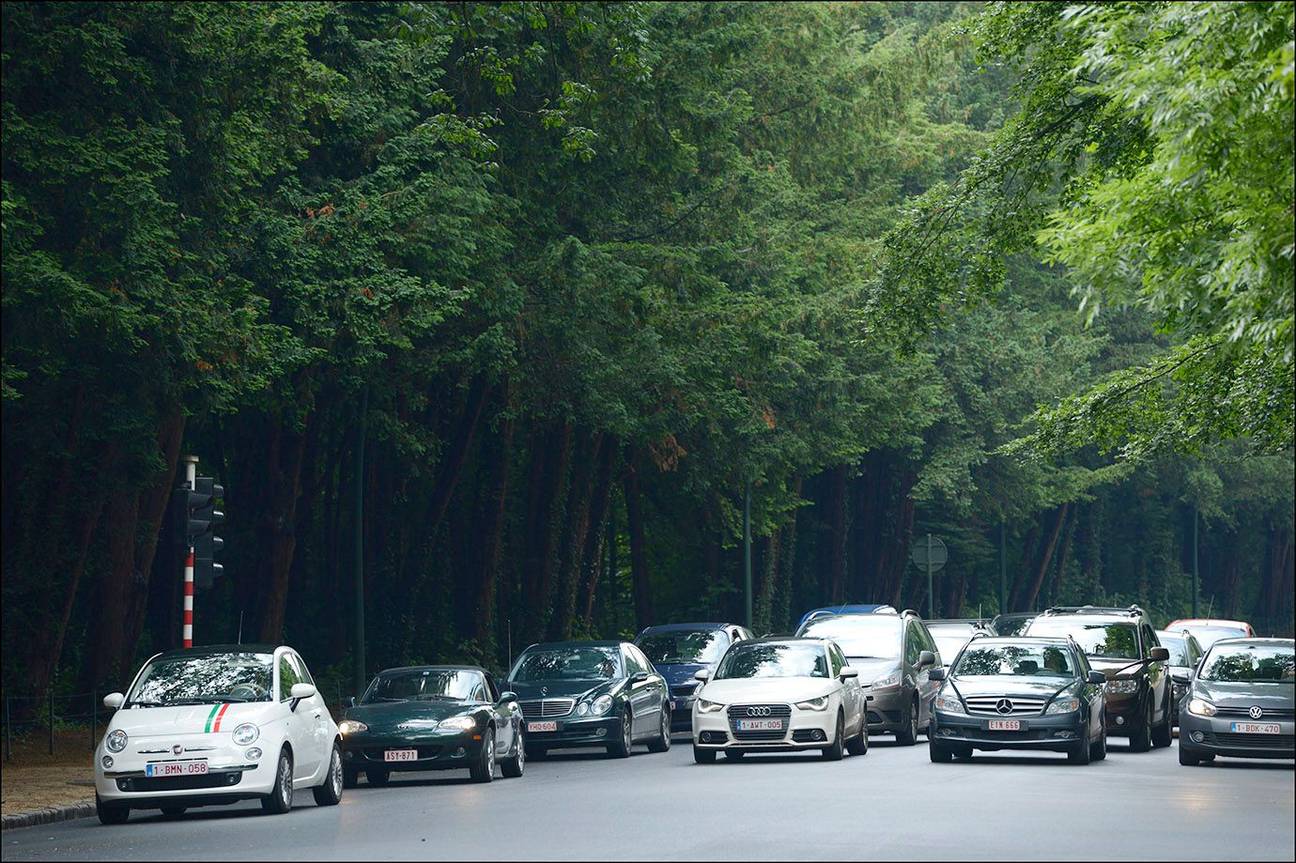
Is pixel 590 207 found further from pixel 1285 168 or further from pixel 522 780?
pixel 1285 168

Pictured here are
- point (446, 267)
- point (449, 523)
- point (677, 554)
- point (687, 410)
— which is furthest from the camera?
point (677, 554)

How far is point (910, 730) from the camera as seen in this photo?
100ft

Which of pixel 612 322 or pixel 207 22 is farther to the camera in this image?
pixel 612 322

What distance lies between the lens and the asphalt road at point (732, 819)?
48.7 feet

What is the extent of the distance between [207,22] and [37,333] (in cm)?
443

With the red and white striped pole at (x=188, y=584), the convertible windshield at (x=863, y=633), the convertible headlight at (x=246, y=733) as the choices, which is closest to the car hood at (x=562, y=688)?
the convertible windshield at (x=863, y=633)

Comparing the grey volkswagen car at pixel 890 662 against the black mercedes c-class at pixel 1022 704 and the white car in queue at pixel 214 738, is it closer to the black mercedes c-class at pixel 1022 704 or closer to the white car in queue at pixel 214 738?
the black mercedes c-class at pixel 1022 704

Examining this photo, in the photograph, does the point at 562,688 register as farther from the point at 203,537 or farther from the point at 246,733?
the point at 246,733

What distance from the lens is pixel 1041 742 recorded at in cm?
2477

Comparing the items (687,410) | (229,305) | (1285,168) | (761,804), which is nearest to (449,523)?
(687,410)

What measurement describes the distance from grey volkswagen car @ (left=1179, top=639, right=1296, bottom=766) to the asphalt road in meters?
0.36

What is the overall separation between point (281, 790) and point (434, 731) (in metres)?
4.38

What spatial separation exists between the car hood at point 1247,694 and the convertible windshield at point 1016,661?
1667 millimetres

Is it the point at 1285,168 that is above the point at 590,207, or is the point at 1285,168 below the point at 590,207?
below
